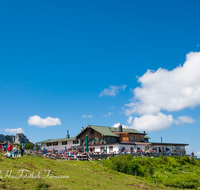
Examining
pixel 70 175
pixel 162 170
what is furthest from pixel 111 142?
pixel 70 175

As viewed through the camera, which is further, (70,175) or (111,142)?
(111,142)

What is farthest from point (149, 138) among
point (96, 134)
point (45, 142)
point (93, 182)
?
point (93, 182)

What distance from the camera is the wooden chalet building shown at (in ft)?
160

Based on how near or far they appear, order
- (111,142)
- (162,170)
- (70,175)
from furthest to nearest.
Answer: (111,142)
(162,170)
(70,175)

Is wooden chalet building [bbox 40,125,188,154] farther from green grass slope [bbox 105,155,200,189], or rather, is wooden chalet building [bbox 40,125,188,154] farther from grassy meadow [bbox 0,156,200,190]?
grassy meadow [bbox 0,156,200,190]

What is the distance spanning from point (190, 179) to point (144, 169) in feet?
23.2

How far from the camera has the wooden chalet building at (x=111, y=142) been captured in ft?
160

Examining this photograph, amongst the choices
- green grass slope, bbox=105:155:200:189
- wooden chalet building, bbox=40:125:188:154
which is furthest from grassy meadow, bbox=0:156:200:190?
wooden chalet building, bbox=40:125:188:154

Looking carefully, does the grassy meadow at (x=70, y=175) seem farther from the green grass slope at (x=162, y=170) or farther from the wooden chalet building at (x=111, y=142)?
the wooden chalet building at (x=111, y=142)

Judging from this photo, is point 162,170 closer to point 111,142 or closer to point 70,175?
point 111,142

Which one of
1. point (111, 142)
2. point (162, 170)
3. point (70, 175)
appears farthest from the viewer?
point (111, 142)

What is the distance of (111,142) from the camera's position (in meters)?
53.5

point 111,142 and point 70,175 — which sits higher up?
point 111,142

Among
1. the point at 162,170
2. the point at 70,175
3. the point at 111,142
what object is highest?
the point at 111,142
